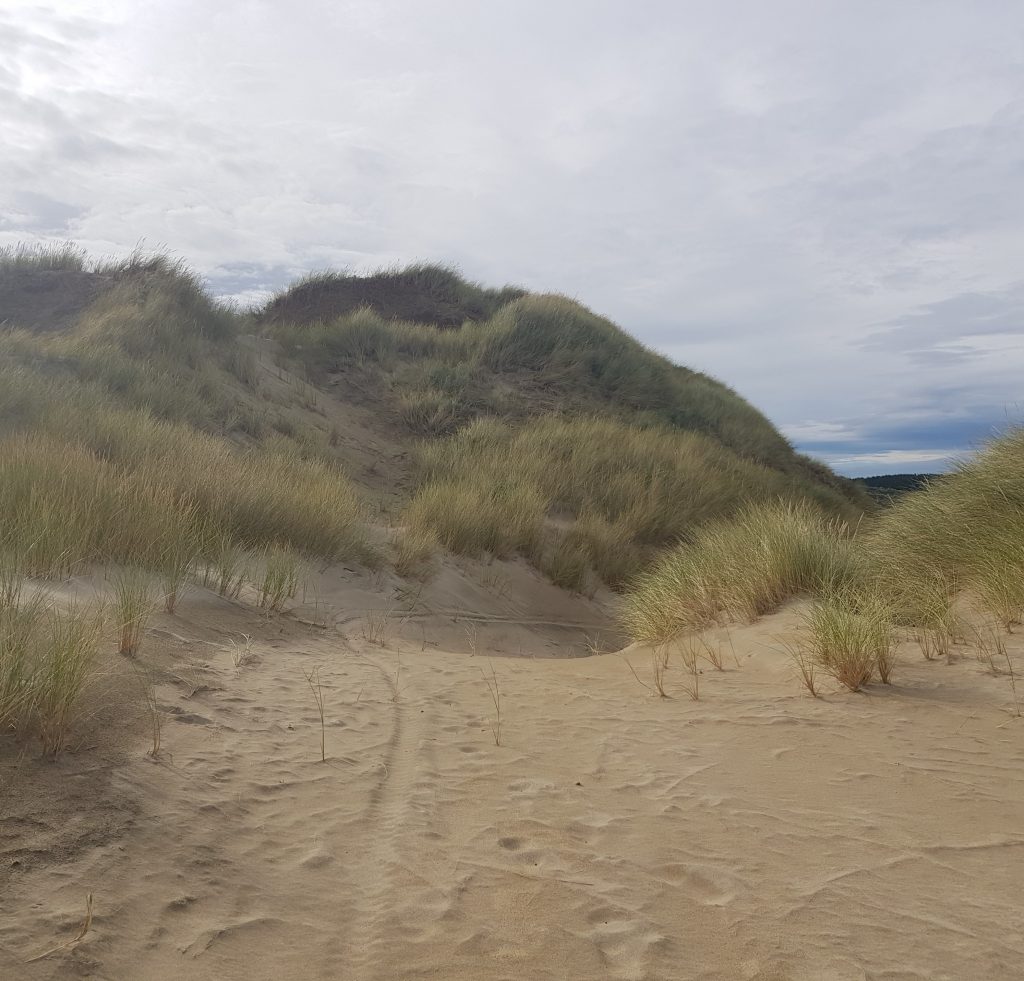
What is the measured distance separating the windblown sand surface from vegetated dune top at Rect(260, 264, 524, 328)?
17918mm

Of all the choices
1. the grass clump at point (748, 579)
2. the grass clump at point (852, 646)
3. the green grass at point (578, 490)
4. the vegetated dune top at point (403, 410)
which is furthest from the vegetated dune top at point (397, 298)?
the grass clump at point (852, 646)

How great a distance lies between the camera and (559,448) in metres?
12.7

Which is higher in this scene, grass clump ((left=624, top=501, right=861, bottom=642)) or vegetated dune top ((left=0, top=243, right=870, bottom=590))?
vegetated dune top ((left=0, top=243, right=870, bottom=590))

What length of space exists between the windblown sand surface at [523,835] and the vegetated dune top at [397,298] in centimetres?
1792

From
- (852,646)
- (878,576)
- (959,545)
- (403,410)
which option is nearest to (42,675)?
(852,646)

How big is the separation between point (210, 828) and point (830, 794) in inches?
90.6

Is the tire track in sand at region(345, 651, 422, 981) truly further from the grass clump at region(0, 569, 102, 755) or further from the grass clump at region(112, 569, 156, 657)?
the grass clump at region(112, 569, 156, 657)

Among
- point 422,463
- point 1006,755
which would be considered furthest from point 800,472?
point 1006,755

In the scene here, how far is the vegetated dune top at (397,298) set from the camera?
2128 cm

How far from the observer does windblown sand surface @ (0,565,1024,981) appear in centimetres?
199

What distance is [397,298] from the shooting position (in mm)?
22562

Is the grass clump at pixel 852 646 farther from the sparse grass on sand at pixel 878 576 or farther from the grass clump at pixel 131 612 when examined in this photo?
the grass clump at pixel 131 612

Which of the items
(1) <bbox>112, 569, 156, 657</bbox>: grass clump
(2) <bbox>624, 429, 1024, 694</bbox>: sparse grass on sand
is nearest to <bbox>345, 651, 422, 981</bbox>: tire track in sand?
(1) <bbox>112, 569, 156, 657</bbox>: grass clump

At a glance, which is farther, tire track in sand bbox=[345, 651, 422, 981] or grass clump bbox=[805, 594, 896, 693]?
grass clump bbox=[805, 594, 896, 693]
